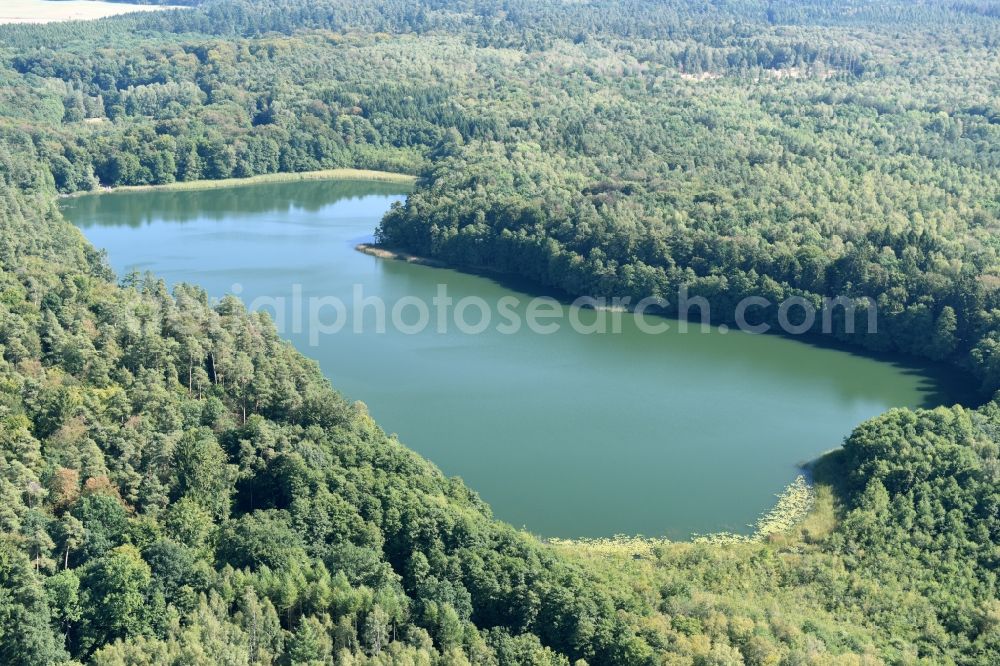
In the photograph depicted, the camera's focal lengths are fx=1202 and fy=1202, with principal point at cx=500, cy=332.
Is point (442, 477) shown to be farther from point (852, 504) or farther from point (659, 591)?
point (852, 504)

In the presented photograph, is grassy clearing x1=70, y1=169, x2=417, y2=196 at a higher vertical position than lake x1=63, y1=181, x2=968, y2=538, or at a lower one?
higher

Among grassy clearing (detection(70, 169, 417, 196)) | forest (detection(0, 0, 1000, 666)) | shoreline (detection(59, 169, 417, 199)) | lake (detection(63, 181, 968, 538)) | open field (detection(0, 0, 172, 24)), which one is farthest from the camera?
open field (detection(0, 0, 172, 24))

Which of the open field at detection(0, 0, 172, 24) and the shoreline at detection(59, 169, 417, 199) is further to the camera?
the open field at detection(0, 0, 172, 24)

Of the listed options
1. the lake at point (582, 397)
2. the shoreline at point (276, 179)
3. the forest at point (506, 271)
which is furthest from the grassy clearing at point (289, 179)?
the lake at point (582, 397)

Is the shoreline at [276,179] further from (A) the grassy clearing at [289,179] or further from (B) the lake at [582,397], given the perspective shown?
(B) the lake at [582,397]

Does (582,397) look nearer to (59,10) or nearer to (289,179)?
(289,179)

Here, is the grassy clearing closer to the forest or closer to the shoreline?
the shoreline

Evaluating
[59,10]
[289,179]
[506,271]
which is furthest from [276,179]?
[59,10]

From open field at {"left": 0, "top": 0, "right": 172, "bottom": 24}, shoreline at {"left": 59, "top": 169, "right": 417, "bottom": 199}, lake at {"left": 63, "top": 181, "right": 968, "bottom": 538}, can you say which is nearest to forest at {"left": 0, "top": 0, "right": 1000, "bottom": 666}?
shoreline at {"left": 59, "top": 169, "right": 417, "bottom": 199}

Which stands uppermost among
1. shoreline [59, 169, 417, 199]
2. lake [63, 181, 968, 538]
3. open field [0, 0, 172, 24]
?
open field [0, 0, 172, 24]
